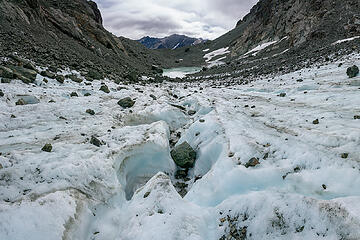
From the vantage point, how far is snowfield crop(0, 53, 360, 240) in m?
4.05

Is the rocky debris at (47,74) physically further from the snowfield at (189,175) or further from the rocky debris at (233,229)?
the rocky debris at (233,229)

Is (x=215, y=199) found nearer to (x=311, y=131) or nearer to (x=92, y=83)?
(x=311, y=131)

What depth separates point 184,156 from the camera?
7918 mm

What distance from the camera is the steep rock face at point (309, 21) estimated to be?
25659 mm

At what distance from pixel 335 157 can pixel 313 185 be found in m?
0.97

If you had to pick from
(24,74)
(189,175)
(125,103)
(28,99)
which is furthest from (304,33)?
(28,99)

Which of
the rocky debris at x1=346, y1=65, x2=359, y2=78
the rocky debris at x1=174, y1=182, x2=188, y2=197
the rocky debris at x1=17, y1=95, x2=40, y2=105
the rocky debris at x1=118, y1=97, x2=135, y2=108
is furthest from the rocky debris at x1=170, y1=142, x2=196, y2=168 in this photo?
the rocky debris at x1=346, y1=65, x2=359, y2=78

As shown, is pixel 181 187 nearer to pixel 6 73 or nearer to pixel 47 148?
pixel 47 148

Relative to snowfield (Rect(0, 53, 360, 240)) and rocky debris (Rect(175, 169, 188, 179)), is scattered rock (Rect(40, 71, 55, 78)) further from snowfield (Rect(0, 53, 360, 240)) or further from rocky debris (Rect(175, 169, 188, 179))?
rocky debris (Rect(175, 169, 188, 179))

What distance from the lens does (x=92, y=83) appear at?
14.9 metres

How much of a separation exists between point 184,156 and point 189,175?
2.39ft

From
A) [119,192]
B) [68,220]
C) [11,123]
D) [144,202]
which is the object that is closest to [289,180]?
[144,202]

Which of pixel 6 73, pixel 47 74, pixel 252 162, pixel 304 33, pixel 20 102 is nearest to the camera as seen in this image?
pixel 252 162

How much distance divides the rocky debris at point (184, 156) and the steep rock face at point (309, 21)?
85.7 feet
